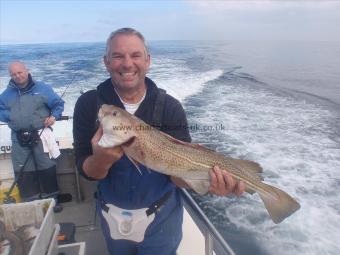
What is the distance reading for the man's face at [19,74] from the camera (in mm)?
5184

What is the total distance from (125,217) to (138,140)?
641 mm

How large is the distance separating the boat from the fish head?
4.61 feet

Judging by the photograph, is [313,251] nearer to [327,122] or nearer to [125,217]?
[125,217]

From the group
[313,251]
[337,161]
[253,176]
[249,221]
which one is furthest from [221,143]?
[253,176]

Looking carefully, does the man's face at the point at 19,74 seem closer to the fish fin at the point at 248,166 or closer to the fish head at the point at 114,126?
the fish head at the point at 114,126

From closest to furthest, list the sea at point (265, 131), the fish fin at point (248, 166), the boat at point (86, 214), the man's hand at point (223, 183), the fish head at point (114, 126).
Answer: the fish head at point (114, 126) → the man's hand at point (223, 183) → the fish fin at point (248, 166) → the boat at point (86, 214) → the sea at point (265, 131)

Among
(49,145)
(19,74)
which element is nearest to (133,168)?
(49,145)

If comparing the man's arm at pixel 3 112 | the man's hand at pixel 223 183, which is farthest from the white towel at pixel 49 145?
the man's hand at pixel 223 183

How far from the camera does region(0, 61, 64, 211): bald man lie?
5.21 metres

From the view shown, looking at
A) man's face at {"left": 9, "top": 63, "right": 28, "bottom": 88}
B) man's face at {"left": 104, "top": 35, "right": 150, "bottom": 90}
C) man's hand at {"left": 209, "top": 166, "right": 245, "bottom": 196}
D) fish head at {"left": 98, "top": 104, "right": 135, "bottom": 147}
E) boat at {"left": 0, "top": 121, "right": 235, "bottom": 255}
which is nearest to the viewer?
fish head at {"left": 98, "top": 104, "right": 135, "bottom": 147}

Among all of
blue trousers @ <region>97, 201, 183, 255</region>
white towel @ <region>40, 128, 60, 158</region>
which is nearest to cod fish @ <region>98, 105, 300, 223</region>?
blue trousers @ <region>97, 201, 183, 255</region>

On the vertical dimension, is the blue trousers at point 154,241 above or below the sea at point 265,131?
above

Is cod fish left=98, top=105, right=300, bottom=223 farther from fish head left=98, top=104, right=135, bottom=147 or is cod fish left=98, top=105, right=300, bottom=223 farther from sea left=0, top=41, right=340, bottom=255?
sea left=0, top=41, right=340, bottom=255

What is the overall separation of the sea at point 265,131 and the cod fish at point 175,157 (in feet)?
10.9
